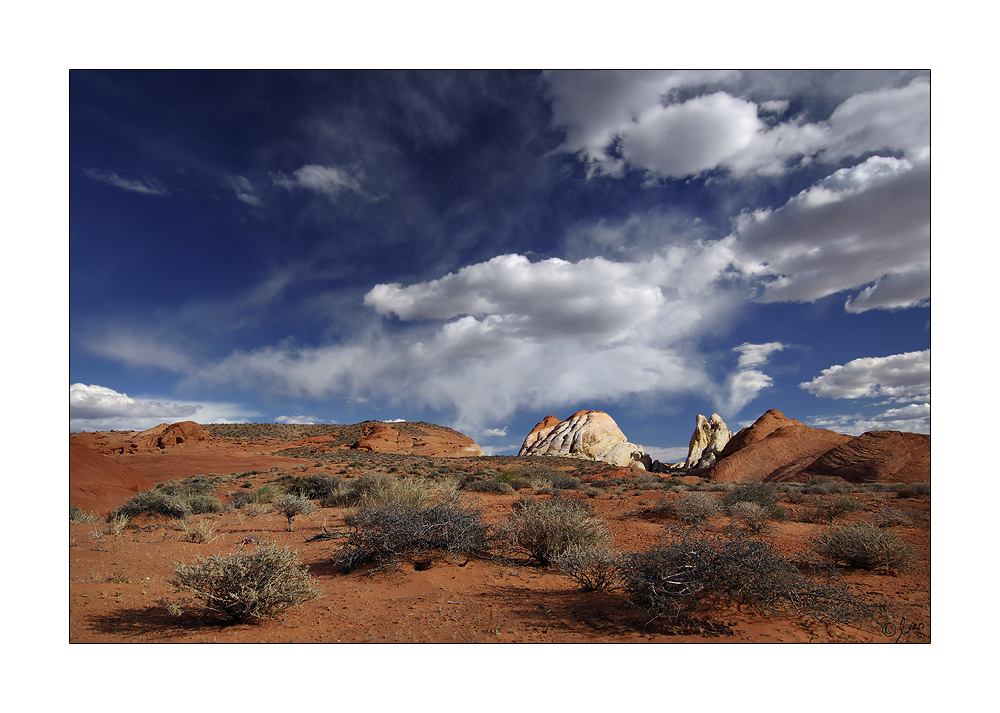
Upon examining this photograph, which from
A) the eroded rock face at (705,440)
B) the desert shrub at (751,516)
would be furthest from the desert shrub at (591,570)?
the eroded rock face at (705,440)

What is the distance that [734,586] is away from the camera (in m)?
4.63

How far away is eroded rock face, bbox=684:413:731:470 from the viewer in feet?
168

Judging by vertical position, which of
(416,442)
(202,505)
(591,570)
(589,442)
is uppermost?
(591,570)

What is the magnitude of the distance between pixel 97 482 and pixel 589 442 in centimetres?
4337

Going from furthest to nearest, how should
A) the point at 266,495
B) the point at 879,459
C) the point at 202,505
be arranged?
the point at 879,459
the point at 266,495
the point at 202,505

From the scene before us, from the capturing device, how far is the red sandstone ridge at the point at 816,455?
29.0 m

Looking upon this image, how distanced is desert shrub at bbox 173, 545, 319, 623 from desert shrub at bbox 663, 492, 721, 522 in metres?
9.92

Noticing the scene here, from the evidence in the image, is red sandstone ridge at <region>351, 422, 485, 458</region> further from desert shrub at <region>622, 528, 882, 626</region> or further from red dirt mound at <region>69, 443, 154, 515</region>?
desert shrub at <region>622, 528, 882, 626</region>

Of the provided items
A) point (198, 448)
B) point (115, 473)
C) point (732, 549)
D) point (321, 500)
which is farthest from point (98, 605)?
point (198, 448)

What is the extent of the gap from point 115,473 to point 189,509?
789 cm

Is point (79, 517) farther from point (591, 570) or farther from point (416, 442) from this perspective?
point (416, 442)

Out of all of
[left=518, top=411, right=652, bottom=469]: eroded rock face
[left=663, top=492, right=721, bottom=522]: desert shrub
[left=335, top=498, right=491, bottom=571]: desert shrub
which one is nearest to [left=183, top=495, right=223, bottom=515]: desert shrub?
[left=335, top=498, right=491, bottom=571]: desert shrub

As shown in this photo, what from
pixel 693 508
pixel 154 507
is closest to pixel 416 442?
pixel 154 507

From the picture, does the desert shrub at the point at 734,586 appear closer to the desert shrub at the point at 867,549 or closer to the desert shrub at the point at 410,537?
the desert shrub at the point at 867,549
